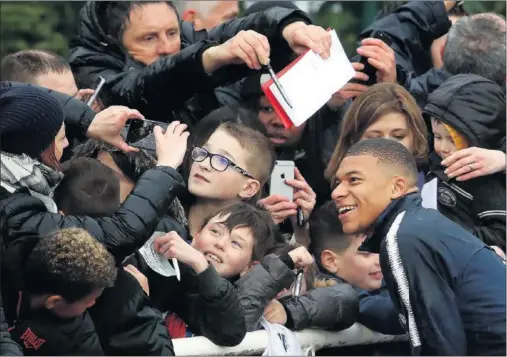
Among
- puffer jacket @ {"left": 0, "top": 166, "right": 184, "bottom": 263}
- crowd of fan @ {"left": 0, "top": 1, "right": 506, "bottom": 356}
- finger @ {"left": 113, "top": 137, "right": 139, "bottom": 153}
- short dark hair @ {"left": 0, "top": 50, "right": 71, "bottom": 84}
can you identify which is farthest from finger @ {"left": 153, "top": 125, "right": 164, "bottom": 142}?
short dark hair @ {"left": 0, "top": 50, "right": 71, "bottom": 84}

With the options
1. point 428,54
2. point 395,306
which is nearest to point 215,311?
point 395,306

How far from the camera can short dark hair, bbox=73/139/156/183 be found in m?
5.50

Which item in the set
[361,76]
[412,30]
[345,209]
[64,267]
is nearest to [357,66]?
[361,76]

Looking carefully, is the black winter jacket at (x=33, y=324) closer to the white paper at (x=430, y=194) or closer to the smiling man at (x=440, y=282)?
the smiling man at (x=440, y=282)

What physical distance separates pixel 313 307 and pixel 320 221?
734 mm

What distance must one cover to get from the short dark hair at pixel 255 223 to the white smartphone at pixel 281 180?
430 millimetres

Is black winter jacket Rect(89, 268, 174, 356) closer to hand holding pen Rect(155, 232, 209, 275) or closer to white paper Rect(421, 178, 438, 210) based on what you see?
hand holding pen Rect(155, 232, 209, 275)

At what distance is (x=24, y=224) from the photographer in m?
4.68

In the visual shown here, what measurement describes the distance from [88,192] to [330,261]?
4.64 ft

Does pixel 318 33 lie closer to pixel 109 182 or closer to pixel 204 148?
pixel 204 148

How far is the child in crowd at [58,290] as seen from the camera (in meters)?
4.62

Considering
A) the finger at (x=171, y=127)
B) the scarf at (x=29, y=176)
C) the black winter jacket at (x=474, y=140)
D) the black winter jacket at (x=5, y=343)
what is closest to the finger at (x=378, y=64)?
the black winter jacket at (x=474, y=140)

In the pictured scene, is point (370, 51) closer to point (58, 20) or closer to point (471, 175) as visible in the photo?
point (471, 175)

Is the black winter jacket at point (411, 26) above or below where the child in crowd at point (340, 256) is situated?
above
